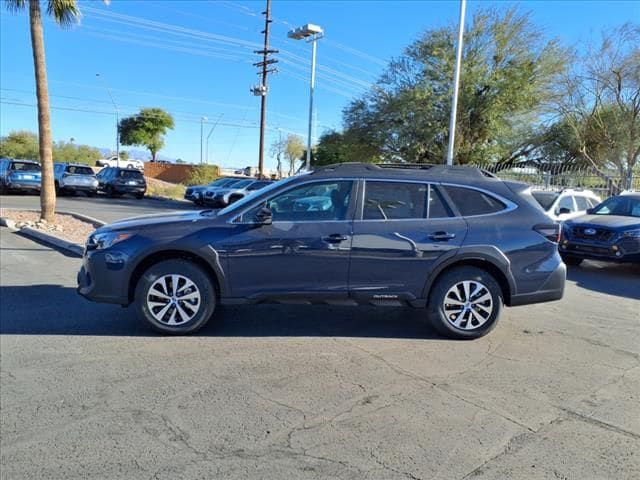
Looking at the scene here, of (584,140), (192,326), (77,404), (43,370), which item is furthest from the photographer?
(584,140)

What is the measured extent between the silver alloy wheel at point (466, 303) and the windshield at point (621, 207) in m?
7.46

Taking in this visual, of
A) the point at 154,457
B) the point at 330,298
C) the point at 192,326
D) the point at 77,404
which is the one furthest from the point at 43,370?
the point at 330,298

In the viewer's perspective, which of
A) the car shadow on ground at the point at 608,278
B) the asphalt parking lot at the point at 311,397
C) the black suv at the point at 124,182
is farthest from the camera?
the black suv at the point at 124,182

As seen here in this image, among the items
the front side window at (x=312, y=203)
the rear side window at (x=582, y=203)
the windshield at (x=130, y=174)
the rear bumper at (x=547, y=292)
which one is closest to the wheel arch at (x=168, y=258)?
the front side window at (x=312, y=203)

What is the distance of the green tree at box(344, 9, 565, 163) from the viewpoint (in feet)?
79.5

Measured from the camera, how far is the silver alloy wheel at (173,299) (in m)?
4.98

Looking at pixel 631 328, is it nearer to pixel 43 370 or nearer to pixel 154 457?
pixel 154 457

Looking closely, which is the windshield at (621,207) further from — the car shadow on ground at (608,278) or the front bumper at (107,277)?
the front bumper at (107,277)

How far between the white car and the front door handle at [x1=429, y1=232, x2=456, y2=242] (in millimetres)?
7283

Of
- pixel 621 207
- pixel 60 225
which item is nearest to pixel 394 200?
pixel 621 207

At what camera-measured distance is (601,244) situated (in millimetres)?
9812

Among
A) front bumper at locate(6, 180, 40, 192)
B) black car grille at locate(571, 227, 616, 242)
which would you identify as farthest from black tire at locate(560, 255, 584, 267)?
front bumper at locate(6, 180, 40, 192)

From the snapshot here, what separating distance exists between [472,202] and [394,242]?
995 millimetres

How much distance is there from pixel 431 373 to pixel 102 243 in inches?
136
